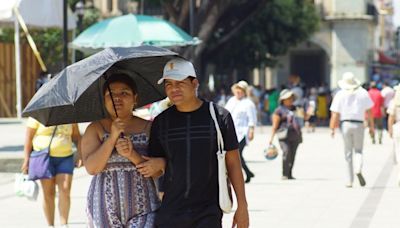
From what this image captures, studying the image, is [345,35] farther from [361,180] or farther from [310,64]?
[361,180]

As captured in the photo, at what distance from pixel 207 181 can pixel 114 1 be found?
179 ft

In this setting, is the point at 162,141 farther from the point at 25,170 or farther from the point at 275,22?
the point at 275,22

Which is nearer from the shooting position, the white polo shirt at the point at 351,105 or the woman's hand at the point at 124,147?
the woman's hand at the point at 124,147

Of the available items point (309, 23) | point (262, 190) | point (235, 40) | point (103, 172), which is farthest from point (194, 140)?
point (309, 23)

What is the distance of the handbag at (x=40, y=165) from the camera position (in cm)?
1093

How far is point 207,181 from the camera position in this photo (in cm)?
588

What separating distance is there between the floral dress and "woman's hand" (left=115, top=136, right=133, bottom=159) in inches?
3.9

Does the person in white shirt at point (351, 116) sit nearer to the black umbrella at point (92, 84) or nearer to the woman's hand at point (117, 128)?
the black umbrella at point (92, 84)

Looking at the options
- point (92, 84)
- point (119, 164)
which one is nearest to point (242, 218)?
point (119, 164)

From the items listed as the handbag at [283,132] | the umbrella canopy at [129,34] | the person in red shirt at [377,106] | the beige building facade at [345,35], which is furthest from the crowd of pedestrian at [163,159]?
the beige building facade at [345,35]

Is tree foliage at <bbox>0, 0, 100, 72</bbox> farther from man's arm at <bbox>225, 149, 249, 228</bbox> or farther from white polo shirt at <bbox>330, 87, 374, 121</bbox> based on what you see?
man's arm at <bbox>225, 149, 249, 228</bbox>

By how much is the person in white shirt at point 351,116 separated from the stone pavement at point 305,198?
0.43 meters

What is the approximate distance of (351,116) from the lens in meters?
16.0

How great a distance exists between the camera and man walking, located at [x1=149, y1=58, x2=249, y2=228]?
5828 millimetres
